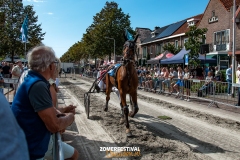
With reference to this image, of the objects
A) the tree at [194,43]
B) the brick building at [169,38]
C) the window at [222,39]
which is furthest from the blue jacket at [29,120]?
the brick building at [169,38]

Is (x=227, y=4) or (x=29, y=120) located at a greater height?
(x=227, y=4)

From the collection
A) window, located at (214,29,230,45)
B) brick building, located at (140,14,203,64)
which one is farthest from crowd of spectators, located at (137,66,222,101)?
brick building, located at (140,14,203,64)

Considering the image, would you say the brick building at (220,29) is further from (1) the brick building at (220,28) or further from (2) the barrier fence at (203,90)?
(2) the barrier fence at (203,90)

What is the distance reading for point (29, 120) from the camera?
77.5 inches

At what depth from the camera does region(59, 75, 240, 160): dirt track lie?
454cm

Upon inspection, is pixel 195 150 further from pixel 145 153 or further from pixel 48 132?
pixel 48 132

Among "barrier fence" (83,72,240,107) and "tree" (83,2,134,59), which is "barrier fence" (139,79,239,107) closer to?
"barrier fence" (83,72,240,107)

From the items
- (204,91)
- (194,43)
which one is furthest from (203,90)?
(194,43)

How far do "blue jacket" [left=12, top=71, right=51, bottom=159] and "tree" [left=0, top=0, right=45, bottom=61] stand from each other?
23532mm

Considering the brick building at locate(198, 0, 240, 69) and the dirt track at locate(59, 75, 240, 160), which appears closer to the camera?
the dirt track at locate(59, 75, 240, 160)

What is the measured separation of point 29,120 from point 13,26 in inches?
984

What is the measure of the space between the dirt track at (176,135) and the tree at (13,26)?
18.9m

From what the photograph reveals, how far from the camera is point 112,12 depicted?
139 feet

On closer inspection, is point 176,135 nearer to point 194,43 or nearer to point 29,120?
point 29,120
